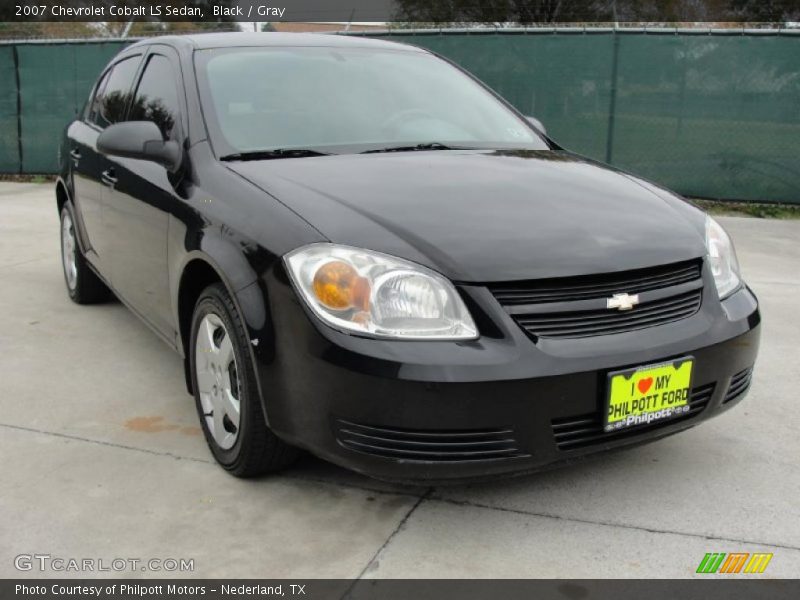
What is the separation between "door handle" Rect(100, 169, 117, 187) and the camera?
13.3ft

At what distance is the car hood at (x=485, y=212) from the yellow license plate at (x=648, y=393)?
12.5 inches

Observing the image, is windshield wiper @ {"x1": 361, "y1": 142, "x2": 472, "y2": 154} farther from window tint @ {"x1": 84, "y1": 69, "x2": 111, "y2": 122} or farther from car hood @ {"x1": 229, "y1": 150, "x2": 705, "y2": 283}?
window tint @ {"x1": 84, "y1": 69, "x2": 111, "y2": 122}

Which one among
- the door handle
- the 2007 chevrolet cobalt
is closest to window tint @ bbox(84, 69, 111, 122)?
the door handle

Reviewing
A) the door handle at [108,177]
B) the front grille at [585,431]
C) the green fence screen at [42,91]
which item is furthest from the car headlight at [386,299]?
the green fence screen at [42,91]

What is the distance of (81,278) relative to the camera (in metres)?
5.21

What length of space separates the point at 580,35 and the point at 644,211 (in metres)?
7.10

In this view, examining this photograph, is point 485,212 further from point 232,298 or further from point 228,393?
point 228,393

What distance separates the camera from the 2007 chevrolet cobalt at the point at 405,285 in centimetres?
241

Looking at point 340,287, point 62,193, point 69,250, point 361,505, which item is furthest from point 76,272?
point 340,287

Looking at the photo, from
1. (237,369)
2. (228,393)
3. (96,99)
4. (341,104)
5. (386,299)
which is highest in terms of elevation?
(341,104)

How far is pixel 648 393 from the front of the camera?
255 centimetres

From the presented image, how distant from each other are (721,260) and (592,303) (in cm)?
76

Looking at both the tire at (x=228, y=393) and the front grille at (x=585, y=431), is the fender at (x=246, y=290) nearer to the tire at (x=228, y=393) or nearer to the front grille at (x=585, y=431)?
the tire at (x=228, y=393)
